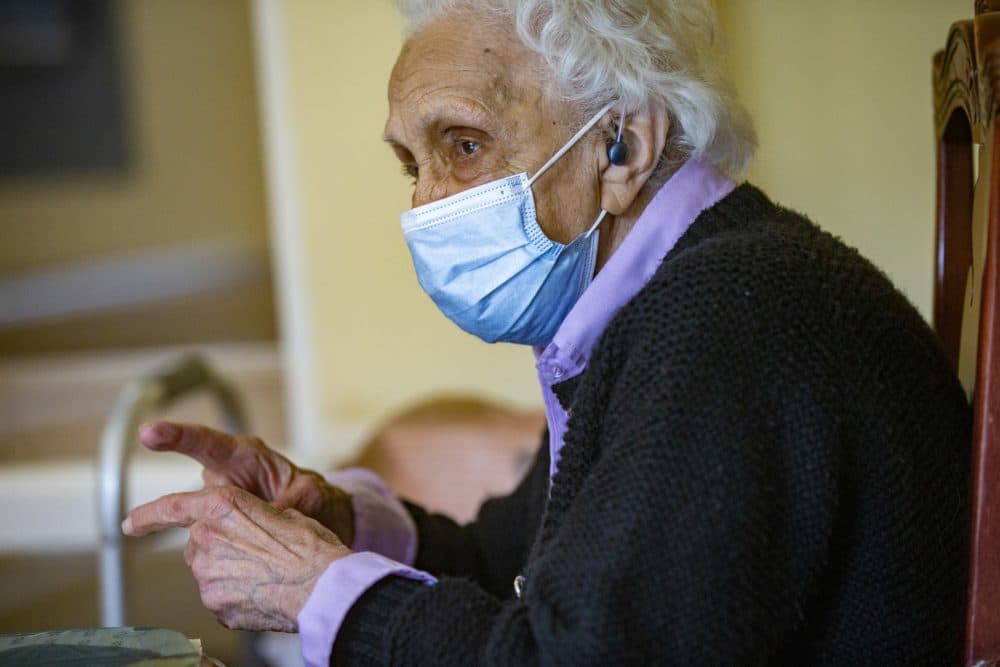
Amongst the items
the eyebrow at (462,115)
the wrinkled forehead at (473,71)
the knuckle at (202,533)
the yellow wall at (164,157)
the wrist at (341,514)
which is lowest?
the wrist at (341,514)

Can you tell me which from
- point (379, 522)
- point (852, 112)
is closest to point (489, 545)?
point (379, 522)

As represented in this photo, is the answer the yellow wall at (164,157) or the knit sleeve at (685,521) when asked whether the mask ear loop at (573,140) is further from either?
the yellow wall at (164,157)

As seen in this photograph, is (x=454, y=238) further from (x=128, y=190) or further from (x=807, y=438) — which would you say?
(x=128, y=190)

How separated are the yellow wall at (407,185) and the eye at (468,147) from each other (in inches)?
62.0

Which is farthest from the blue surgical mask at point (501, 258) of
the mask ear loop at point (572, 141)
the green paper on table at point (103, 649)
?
the green paper on table at point (103, 649)

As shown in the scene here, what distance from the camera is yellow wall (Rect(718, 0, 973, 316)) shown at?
267 cm

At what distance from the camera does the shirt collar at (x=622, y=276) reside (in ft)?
3.52

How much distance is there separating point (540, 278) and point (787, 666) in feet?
1.45

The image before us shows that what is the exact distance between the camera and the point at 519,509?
138 cm

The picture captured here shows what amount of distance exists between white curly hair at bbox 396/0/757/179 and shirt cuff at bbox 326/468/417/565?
0.54 metres

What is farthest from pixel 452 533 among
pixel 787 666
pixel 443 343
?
pixel 443 343

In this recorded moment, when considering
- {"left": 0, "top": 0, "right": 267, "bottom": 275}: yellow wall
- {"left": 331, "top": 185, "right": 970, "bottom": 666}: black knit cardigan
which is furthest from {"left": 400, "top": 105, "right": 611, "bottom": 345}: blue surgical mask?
{"left": 0, "top": 0, "right": 267, "bottom": 275}: yellow wall

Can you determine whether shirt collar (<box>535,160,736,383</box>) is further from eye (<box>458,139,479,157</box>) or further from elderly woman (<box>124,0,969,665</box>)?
eye (<box>458,139,479,157</box>)

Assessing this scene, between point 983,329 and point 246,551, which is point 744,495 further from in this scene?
point 246,551
